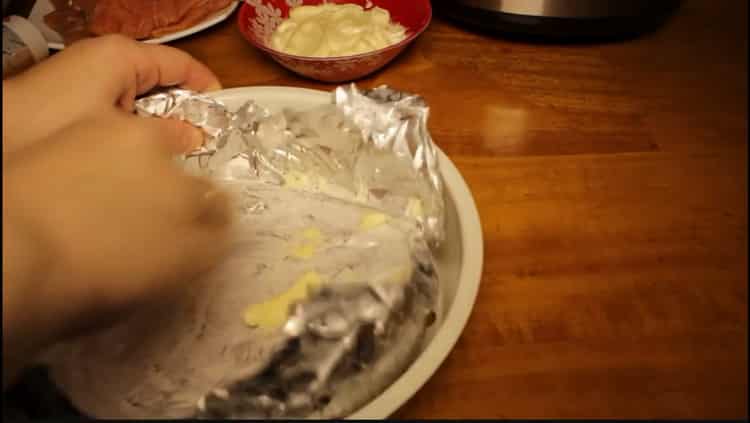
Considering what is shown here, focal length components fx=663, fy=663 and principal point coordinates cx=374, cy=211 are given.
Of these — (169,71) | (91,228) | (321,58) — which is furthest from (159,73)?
(91,228)

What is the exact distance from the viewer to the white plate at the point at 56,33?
1.94 ft

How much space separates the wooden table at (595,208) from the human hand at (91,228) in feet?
0.52

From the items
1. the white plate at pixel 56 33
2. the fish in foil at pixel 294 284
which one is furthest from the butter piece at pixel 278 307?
the white plate at pixel 56 33

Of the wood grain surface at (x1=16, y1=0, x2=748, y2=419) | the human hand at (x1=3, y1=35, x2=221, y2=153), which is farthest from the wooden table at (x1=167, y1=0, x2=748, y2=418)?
the human hand at (x1=3, y1=35, x2=221, y2=153)

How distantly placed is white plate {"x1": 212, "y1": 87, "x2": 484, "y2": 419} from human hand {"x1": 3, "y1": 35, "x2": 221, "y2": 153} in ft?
0.15

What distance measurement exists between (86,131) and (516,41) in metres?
0.42

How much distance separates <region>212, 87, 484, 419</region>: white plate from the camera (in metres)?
0.31

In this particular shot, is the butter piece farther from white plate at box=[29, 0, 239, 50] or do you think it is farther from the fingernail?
white plate at box=[29, 0, 239, 50]

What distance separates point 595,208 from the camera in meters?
0.44

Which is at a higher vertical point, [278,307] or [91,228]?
[91,228]

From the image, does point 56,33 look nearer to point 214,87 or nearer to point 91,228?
point 214,87

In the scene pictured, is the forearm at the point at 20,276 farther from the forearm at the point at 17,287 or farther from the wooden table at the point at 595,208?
the wooden table at the point at 595,208

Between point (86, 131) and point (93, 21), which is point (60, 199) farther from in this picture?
point (93, 21)

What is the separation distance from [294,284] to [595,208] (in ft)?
0.66
